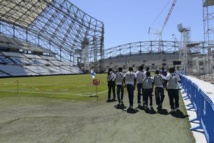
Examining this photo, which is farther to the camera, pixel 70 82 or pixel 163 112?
pixel 70 82

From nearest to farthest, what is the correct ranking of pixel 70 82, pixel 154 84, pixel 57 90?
pixel 154 84 < pixel 57 90 < pixel 70 82

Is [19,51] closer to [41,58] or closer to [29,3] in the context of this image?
[41,58]

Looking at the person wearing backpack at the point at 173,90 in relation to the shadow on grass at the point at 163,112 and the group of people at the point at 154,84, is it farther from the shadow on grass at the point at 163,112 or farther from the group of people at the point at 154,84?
the shadow on grass at the point at 163,112

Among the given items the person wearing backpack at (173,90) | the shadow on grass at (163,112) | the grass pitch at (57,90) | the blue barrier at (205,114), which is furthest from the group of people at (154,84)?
the grass pitch at (57,90)

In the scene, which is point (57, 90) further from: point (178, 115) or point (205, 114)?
point (205, 114)

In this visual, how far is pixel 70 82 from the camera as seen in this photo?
38.2 metres

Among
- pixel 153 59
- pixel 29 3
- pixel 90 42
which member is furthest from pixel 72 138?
pixel 153 59

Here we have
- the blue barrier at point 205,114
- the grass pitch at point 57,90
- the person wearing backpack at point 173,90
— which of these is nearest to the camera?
the blue barrier at point 205,114

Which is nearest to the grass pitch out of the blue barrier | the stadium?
the stadium

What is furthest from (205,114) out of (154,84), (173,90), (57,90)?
(57,90)

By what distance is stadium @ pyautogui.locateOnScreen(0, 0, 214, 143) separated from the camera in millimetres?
8594

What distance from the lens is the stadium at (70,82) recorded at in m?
8.59

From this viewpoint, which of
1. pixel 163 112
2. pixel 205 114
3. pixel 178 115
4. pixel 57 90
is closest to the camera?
pixel 205 114

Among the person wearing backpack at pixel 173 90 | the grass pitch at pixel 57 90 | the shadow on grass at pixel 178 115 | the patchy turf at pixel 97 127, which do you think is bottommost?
the patchy turf at pixel 97 127
